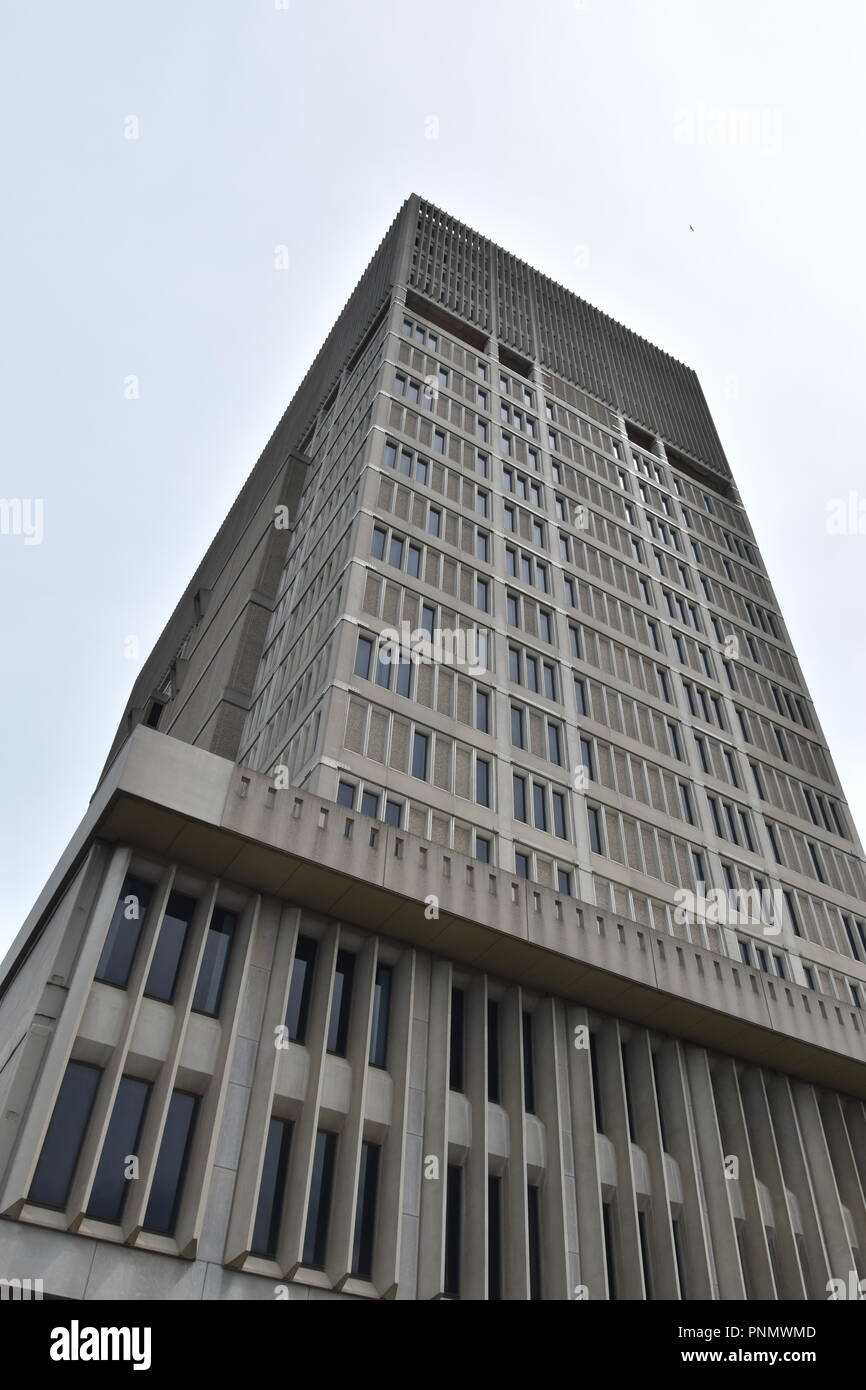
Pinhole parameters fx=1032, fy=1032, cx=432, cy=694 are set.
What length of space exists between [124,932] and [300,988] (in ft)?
12.8

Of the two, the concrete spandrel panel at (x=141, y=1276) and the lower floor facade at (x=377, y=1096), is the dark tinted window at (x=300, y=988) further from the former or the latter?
Result: the concrete spandrel panel at (x=141, y=1276)

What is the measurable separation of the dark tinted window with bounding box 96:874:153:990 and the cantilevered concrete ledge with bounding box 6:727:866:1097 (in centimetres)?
89

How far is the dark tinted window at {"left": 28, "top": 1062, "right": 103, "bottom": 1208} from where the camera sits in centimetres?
1678

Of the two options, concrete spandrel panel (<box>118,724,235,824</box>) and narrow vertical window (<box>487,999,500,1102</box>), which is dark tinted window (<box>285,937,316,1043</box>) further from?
narrow vertical window (<box>487,999,500,1102</box>)

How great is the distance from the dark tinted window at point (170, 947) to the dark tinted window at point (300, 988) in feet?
7.93

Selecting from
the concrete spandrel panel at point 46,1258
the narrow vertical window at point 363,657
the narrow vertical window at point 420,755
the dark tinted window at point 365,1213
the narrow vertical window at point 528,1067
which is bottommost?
the concrete spandrel panel at point 46,1258

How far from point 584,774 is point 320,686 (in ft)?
31.1

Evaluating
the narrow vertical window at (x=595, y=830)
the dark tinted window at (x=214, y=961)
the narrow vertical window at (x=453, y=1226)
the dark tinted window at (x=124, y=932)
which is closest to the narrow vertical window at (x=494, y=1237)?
the narrow vertical window at (x=453, y=1226)

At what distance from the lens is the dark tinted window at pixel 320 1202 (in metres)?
18.7

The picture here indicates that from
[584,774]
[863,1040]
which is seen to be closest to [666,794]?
[584,774]

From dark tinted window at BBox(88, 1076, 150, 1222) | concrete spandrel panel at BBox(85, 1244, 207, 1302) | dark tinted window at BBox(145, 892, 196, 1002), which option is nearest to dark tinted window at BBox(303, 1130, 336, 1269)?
concrete spandrel panel at BBox(85, 1244, 207, 1302)
